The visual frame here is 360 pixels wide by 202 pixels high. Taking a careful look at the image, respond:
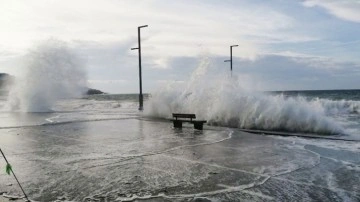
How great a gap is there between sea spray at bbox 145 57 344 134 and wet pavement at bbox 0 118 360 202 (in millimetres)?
3310

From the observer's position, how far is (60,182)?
22.6 feet

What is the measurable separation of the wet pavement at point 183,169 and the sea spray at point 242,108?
3.31 meters

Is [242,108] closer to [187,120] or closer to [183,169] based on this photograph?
[187,120]

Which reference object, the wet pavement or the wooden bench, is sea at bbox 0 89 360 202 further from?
the wooden bench

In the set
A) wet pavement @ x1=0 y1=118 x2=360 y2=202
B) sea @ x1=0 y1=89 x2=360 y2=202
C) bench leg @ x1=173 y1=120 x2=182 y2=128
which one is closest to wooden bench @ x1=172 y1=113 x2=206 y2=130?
bench leg @ x1=173 y1=120 x2=182 y2=128

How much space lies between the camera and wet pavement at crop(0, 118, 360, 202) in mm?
6176

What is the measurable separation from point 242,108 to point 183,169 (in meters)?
11.1

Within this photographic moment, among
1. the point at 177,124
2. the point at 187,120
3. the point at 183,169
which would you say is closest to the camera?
the point at 183,169

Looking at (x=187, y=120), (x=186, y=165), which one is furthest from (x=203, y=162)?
(x=187, y=120)

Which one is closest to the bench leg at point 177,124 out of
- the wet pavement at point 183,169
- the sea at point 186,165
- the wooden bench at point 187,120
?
the wooden bench at point 187,120

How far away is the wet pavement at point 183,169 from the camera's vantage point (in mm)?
6176

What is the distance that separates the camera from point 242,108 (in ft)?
61.3

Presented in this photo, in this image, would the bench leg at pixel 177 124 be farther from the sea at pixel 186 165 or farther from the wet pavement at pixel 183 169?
the wet pavement at pixel 183 169

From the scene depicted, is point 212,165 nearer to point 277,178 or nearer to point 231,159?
point 231,159
